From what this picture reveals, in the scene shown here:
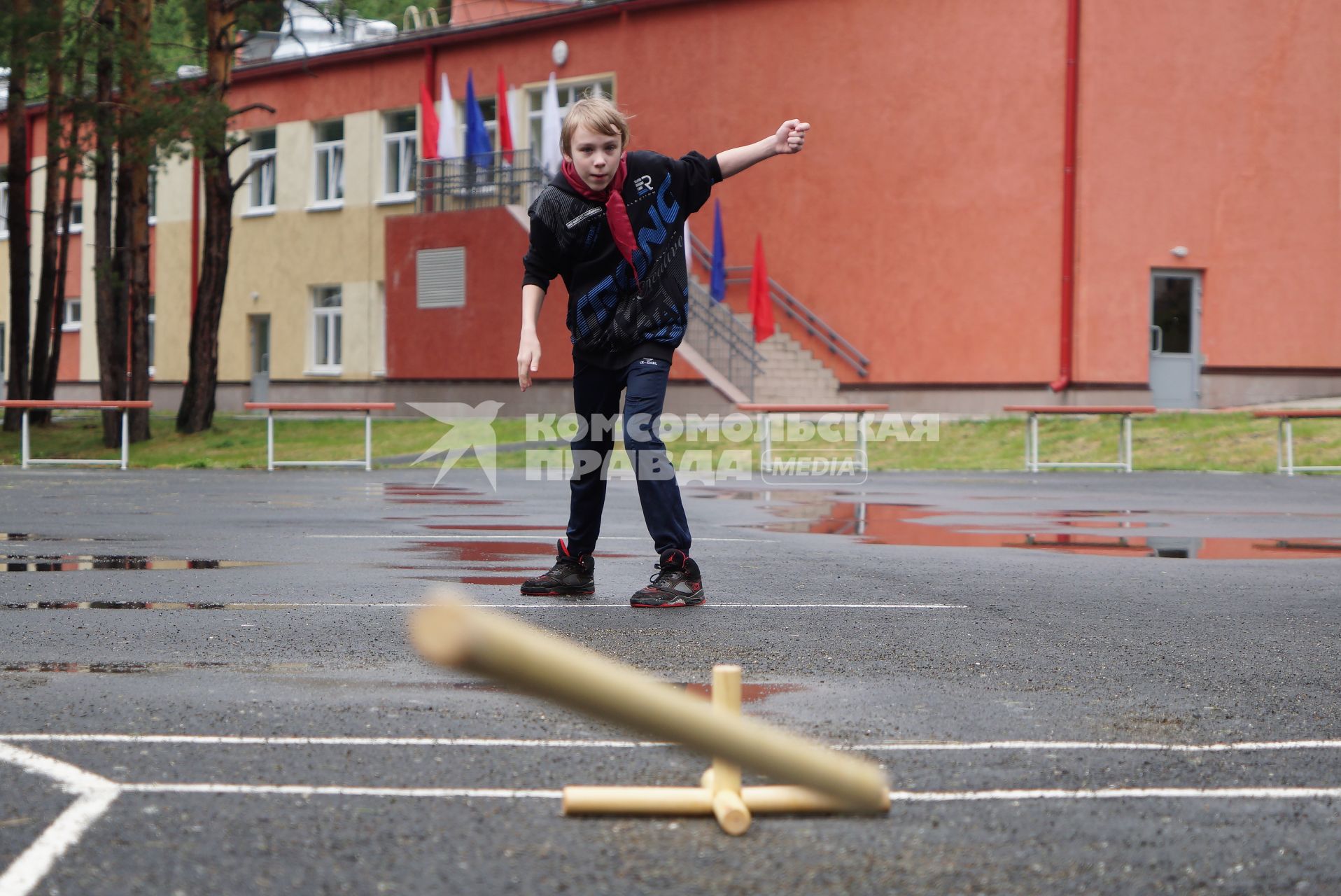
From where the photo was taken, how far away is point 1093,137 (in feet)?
92.1

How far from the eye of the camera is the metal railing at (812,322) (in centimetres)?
3031

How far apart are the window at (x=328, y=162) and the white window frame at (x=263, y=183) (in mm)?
1401

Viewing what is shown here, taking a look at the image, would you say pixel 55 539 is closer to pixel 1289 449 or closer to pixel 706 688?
pixel 706 688

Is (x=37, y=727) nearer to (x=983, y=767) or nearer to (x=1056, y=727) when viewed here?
(x=983, y=767)

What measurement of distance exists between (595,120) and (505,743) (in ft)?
9.99

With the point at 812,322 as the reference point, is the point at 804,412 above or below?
below

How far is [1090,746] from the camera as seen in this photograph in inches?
165

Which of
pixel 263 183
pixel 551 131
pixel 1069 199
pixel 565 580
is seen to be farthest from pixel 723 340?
pixel 565 580

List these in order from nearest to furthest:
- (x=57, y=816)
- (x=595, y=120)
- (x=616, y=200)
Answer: (x=57, y=816)
(x=595, y=120)
(x=616, y=200)

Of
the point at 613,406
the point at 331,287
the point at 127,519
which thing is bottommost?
the point at 127,519

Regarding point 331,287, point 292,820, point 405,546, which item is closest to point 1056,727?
point 292,820

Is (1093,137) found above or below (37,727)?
above

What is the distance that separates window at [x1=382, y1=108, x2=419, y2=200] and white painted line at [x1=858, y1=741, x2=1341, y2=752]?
3487 cm

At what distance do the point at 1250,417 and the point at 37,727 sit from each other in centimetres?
2224
